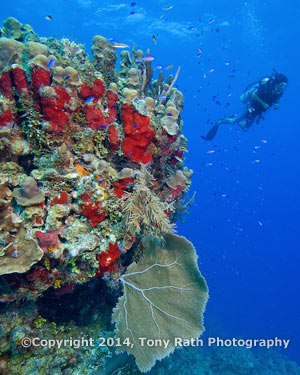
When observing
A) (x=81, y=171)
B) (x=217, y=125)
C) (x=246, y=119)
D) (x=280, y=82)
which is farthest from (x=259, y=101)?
(x=81, y=171)

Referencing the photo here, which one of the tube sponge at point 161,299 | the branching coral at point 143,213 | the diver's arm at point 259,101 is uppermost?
the diver's arm at point 259,101

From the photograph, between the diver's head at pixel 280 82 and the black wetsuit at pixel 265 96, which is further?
the black wetsuit at pixel 265 96

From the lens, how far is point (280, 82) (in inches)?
372

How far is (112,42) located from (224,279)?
47974 millimetres

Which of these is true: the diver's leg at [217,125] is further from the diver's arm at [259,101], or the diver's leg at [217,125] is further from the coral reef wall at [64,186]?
the coral reef wall at [64,186]

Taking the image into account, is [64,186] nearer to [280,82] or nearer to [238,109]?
[280,82]

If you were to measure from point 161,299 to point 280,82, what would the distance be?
33.0 ft

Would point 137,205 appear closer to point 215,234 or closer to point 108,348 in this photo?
point 108,348

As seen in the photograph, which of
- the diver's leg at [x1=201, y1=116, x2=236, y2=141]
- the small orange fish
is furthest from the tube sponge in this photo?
the diver's leg at [x1=201, y1=116, x2=236, y2=141]

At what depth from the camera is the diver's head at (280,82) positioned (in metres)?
9.36

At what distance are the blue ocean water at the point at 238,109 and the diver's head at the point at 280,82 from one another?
2.91 m

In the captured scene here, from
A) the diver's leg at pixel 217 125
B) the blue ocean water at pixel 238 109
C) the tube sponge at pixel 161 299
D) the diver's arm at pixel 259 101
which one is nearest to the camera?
the tube sponge at pixel 161 299

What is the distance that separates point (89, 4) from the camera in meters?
33.6

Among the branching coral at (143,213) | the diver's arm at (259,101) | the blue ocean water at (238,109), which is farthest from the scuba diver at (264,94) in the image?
the branching coral at (143,213)
